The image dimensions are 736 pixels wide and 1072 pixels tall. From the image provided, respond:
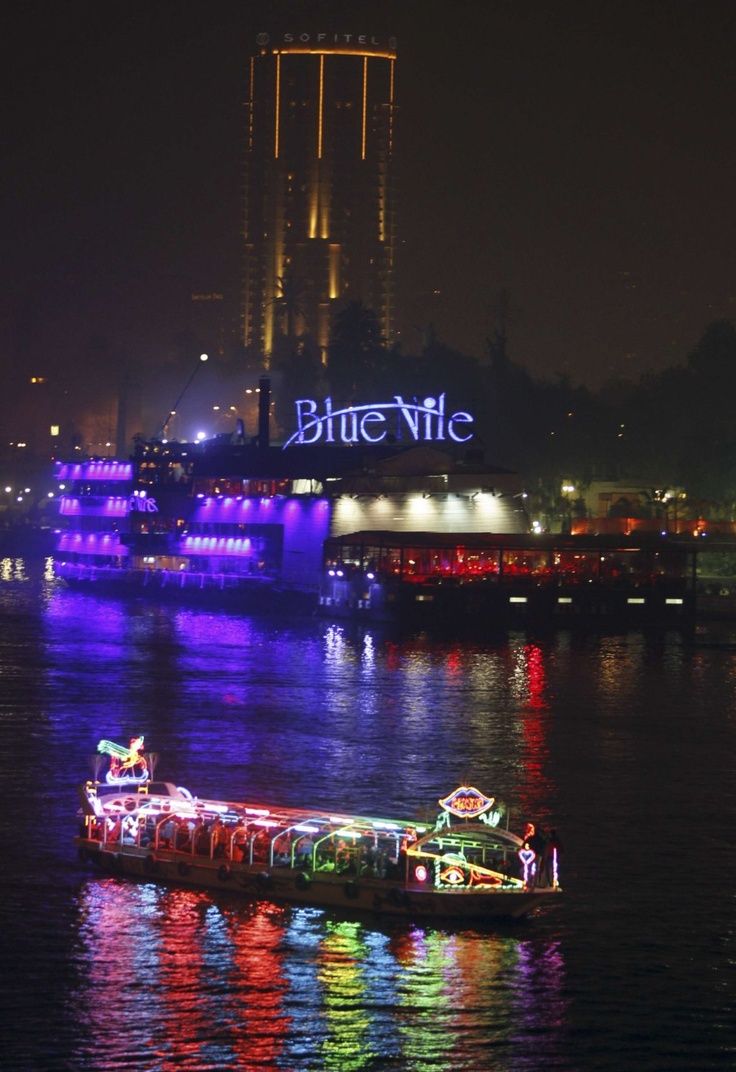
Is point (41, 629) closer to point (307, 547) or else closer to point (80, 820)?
point (307, 547)

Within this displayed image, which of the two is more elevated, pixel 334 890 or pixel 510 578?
pixel 510 578

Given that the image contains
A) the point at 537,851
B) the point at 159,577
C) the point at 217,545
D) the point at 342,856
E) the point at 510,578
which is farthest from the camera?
the point at 159,577

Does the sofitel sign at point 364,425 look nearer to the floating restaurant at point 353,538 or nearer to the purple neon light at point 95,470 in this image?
the floating restaurant at point 353,538

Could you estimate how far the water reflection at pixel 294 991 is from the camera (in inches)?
989

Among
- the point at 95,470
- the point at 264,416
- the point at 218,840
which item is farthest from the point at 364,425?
the point at 218,840

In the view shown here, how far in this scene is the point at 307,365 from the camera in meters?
194

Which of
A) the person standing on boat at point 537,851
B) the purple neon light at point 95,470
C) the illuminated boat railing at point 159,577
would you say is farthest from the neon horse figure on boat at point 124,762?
the purple neon light at point 95,470

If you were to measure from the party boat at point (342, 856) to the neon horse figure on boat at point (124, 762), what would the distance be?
2065mm

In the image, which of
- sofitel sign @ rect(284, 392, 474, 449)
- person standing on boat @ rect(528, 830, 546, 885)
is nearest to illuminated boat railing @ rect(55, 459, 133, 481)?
sofitel sign @ rect(284, 392, 474, 449)

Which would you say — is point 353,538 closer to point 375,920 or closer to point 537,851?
point 537,851

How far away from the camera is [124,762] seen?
36.3 metres

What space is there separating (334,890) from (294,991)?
3344 millimetres

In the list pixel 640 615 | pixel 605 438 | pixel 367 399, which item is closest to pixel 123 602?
pixel 640 615

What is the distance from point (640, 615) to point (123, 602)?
3382 cm
